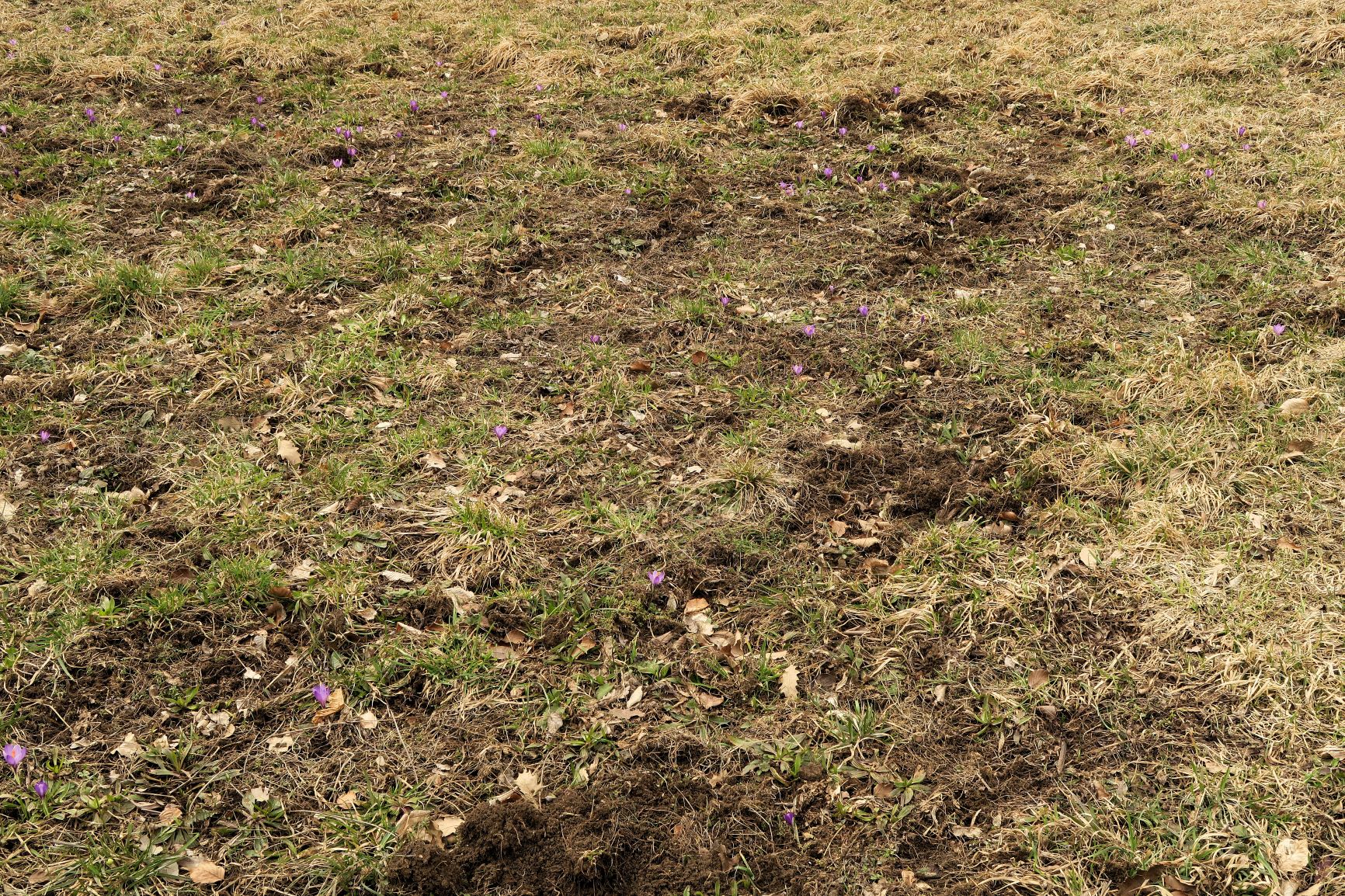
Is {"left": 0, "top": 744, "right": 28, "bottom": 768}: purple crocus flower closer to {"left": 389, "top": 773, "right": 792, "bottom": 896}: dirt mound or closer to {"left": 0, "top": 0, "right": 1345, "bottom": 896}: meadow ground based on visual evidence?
{"left": 0, "top": 0, "right": 1345, "bottom": 896}: meadow ground

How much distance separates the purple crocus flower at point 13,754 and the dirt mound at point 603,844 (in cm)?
114

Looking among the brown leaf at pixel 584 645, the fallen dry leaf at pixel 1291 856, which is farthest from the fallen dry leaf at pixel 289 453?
the fallen dry leaf at pixel 1291 856

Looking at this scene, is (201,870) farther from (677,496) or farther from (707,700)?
(677,496)

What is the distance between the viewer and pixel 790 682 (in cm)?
290

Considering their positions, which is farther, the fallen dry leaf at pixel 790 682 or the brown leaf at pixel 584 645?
the brown leaf at pixel 584 645

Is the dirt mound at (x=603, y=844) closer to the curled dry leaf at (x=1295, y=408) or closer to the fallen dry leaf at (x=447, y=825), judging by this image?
the fallen dry leaf at (x=447, y=825)

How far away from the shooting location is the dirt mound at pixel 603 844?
2389 mm

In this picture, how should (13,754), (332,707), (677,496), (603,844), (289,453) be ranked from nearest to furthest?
1. (603,844)
2. (13,754)
3. (332,707)
4. (677,496)
5. (289,453)

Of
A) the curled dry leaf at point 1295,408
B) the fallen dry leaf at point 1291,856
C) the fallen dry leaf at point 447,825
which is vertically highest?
the curled dry leaf at point 1295,408

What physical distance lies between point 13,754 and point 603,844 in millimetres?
1678

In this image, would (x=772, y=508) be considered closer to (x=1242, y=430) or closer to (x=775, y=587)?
(x=775, y=587)

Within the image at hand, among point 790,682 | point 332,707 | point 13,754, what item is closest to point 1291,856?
point 790,682

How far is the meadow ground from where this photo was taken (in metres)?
2.52

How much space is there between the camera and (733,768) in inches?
105
